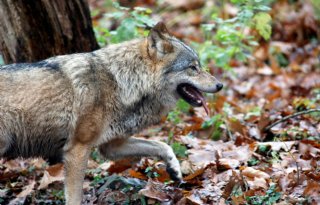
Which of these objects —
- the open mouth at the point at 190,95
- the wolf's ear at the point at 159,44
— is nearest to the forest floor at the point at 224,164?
the open mouth at the point at 190,95

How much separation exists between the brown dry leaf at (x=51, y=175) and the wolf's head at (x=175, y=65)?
5.82ft

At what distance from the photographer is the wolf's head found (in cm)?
656

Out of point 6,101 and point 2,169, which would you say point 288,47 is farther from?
point 6,101

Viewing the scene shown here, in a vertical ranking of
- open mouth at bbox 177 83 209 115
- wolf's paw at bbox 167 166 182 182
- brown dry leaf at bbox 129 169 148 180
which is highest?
open mouth at bbox 177 83 209 115

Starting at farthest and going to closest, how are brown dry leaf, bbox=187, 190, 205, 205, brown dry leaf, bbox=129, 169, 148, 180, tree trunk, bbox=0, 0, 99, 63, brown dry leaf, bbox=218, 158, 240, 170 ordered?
1. tree trunk, bbox=0, 0, 99, 63
2. brown dry leaf, bbox=129, 169, 148, 180
3. brown dry leaf, bbox=218, 158, 240, 170
4. brown dry leaf, bbox=187, 190, 205, 205

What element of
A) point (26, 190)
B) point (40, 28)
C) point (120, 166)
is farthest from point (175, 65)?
point (26, 190)

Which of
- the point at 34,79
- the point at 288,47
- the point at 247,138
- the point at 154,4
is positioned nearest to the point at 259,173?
the point at 247,138

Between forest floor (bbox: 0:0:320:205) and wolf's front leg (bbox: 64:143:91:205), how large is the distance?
0.30 m

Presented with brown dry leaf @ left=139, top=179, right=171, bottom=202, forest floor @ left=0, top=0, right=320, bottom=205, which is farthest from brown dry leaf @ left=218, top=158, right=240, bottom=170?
brown dry leaf @ left=139, top=179, right=171, bottom=202

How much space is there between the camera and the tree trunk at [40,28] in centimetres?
750

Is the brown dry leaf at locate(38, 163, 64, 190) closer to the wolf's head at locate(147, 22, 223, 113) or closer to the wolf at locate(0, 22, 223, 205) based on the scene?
the wolf at locate(0, 22, 223, 205)

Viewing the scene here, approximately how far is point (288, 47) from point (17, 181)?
8258mm

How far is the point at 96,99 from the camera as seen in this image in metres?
6.21

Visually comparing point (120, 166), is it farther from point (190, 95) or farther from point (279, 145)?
point (279, 145)
